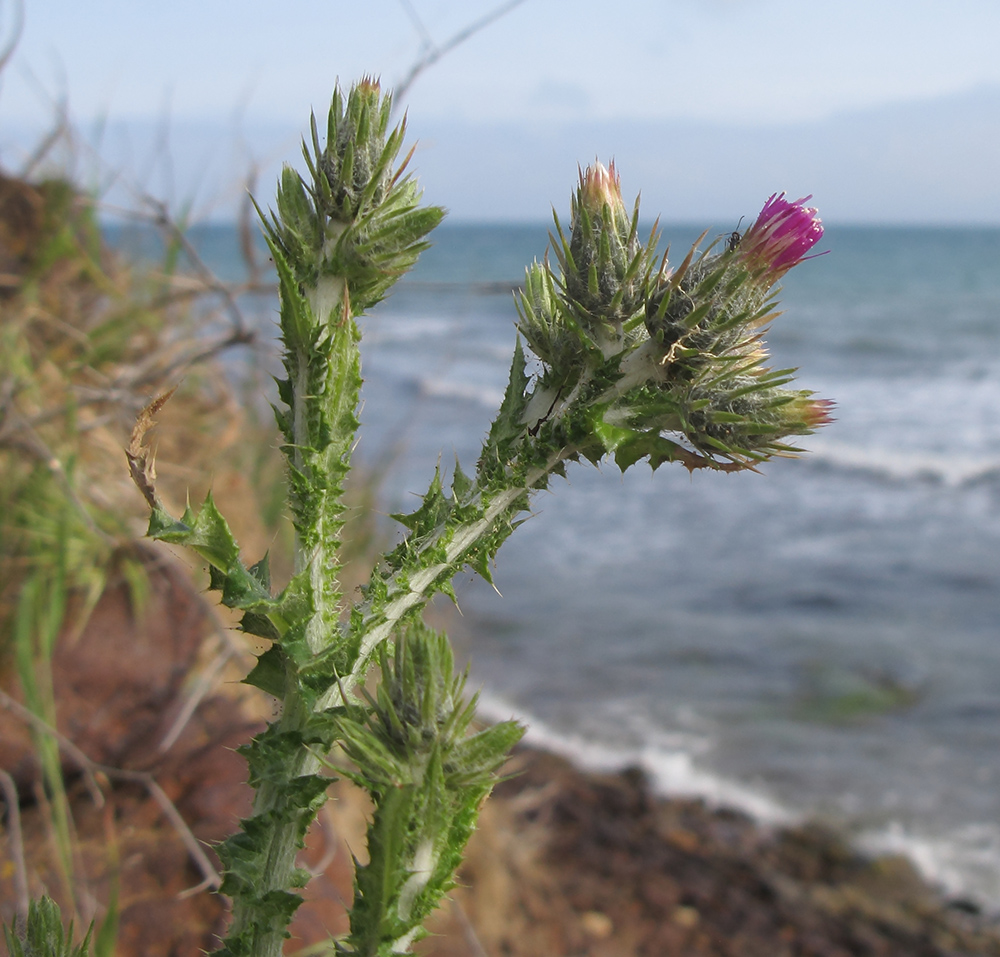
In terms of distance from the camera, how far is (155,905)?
9.46 feet

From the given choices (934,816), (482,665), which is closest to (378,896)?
(934,816)

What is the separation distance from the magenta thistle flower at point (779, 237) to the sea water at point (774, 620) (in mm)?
54

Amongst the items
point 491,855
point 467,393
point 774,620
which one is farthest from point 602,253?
point 467,393

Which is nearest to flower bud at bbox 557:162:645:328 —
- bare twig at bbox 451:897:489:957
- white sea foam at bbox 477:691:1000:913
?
bare twig at bbox 451:897:489:957

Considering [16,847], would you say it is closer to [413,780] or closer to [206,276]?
[413,780]

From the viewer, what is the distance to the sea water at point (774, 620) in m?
6.86

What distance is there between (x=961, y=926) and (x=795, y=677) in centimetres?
301

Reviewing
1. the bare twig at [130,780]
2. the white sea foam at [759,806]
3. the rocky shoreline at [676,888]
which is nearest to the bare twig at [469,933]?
the rocky shoreline at [676,888]

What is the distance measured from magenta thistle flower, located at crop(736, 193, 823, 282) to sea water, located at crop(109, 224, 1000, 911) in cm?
5

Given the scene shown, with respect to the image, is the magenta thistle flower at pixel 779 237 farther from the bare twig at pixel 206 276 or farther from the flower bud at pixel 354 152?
the bare twig at pixel 206 276

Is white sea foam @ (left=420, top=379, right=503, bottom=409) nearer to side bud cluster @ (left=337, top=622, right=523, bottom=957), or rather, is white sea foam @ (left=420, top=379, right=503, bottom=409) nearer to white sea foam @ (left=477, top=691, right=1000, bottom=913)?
white sea foam @ (left=477, top=691, right=1000, bottom=913)

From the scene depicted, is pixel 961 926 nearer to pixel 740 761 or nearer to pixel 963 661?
Answer: pixel 740 761

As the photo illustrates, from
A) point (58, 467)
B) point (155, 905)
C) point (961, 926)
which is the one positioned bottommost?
point (961, 926)

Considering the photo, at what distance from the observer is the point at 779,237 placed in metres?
1.26
